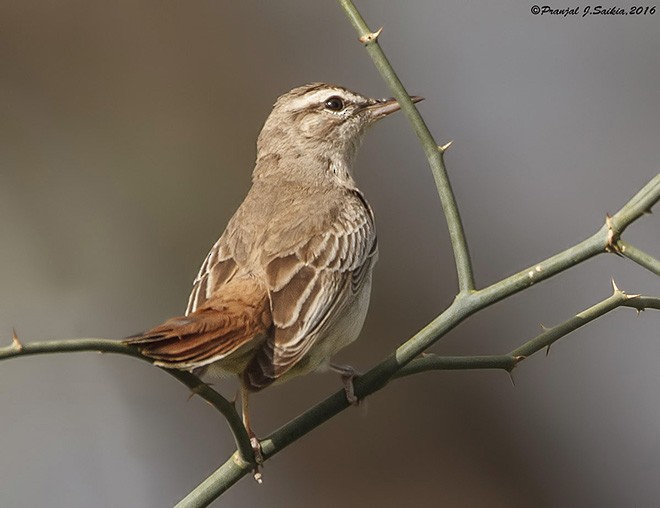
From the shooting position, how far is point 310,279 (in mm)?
4082

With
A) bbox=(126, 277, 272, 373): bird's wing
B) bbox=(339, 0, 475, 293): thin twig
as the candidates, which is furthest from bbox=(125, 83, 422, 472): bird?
bbox=(339, 0, 475, 293): thin twig

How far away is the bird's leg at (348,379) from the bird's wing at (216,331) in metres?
0.32

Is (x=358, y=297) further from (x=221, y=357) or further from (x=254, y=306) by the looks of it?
(x=221, y=357)

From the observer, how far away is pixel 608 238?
8.52ft

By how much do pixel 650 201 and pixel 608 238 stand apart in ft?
0.46

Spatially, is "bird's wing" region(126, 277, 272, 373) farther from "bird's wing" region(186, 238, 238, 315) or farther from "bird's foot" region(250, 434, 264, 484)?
"bird's foot" region(250, 434, 264, 484)

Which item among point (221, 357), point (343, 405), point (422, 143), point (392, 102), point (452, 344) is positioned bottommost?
point (452, 344)

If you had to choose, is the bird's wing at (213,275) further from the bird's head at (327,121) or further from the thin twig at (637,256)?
the thin twig at (637,256)

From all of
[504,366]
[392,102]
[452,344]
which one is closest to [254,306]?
[504,366]

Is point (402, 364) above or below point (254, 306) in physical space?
below

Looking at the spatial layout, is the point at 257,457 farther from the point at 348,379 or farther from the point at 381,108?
the point at 381,108

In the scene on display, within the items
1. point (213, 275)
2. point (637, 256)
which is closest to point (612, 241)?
point (637, 256)

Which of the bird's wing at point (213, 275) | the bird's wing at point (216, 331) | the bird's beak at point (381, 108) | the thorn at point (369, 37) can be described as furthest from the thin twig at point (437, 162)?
the bird's beak at point (381, 108)

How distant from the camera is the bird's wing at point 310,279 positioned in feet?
12.0
